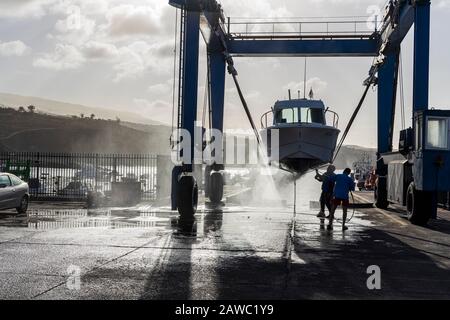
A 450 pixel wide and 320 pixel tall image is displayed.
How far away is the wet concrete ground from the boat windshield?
11.0 m

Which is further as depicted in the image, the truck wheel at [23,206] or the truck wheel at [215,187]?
the truck wheel at [215,187]

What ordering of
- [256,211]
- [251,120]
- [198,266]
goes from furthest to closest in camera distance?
A: [251,120] < [256,211] < [198,266]

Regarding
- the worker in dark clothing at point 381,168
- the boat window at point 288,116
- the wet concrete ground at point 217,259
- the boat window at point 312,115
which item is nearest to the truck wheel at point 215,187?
the boat window at point 288,116

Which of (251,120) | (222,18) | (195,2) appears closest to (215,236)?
(195,2)

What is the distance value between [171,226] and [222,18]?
12813mm

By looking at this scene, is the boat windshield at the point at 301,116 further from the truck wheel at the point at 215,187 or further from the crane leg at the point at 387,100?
the truck wheel at the point at 215,187

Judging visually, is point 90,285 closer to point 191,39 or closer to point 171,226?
point 171,226

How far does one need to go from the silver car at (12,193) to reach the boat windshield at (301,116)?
1385 centimetres

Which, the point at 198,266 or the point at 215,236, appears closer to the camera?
the point at 198,266

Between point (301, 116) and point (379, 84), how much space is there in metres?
4.21

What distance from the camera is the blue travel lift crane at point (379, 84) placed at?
607 inches

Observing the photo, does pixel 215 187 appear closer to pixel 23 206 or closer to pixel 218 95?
pixel 218 95

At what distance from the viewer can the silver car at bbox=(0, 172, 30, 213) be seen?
55.4ft

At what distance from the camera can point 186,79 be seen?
17.9 m
